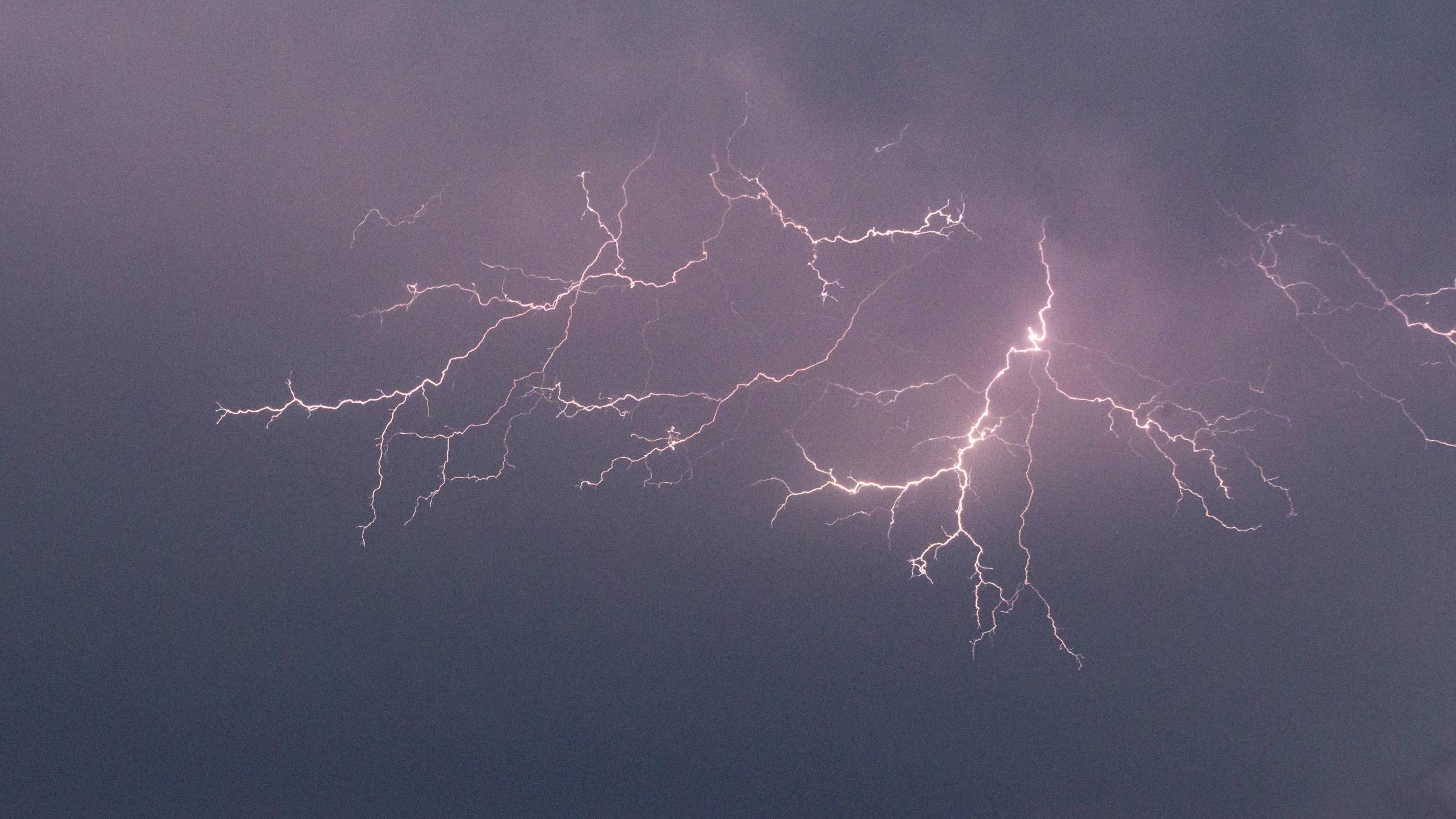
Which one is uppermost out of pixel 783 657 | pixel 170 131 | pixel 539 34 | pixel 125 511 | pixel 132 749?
pixel 539 34

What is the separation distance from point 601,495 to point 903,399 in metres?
1.12

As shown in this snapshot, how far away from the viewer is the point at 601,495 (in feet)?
9.37

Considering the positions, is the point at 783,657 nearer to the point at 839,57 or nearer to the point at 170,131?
the point at 839,57

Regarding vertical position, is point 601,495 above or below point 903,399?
below

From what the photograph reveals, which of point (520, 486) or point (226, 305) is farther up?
point (226, 305)

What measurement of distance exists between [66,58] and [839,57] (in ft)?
8.83

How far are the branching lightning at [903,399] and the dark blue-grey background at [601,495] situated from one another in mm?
81

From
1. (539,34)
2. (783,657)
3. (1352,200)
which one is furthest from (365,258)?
Answer: (1352,200)

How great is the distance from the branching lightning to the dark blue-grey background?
0.27ft

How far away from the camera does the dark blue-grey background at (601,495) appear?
9.18 ft

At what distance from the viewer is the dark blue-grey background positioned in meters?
2.80

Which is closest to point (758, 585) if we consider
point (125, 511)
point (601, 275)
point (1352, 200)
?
point (601, 275)

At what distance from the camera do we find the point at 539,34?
2.86m

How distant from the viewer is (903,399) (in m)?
2.86
